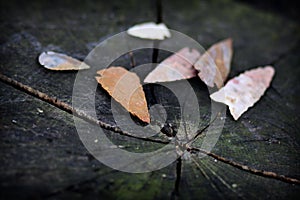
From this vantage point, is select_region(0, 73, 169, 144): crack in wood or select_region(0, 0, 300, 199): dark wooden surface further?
select_region(0, 73, 169, 144): crack in wood

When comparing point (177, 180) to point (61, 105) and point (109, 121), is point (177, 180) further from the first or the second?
point (61, 105)

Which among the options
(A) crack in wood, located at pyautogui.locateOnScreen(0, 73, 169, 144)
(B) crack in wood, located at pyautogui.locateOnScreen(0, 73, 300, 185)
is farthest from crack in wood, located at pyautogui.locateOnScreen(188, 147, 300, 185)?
(A) crack in wood, located at pyautogui.locateOnScreen(0, 73, 169, 144)

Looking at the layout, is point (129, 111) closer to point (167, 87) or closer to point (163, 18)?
point (167, 87)

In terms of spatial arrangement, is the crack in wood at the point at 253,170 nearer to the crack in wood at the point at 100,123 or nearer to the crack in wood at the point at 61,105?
the crack in wood at the point at 100,123

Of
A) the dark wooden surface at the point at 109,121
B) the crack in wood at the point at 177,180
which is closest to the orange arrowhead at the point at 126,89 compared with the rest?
the dark wooden surface at the point at 109,121

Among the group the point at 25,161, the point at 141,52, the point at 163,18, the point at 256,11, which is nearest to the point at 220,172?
the point at 25,161

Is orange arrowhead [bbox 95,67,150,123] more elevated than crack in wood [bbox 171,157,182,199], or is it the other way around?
orange arrowhead [bbox 95,67,150,123]

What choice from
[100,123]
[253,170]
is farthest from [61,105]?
[253,170]

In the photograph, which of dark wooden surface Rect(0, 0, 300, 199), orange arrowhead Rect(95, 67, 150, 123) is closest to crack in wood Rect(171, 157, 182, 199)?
dark wooden surface Rect(0, 0, 300, 199)

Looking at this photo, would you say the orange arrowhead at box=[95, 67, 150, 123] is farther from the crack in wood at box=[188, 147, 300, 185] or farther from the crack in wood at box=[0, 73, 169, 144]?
the crack in wood at box=[188, 147, 300, 185]
